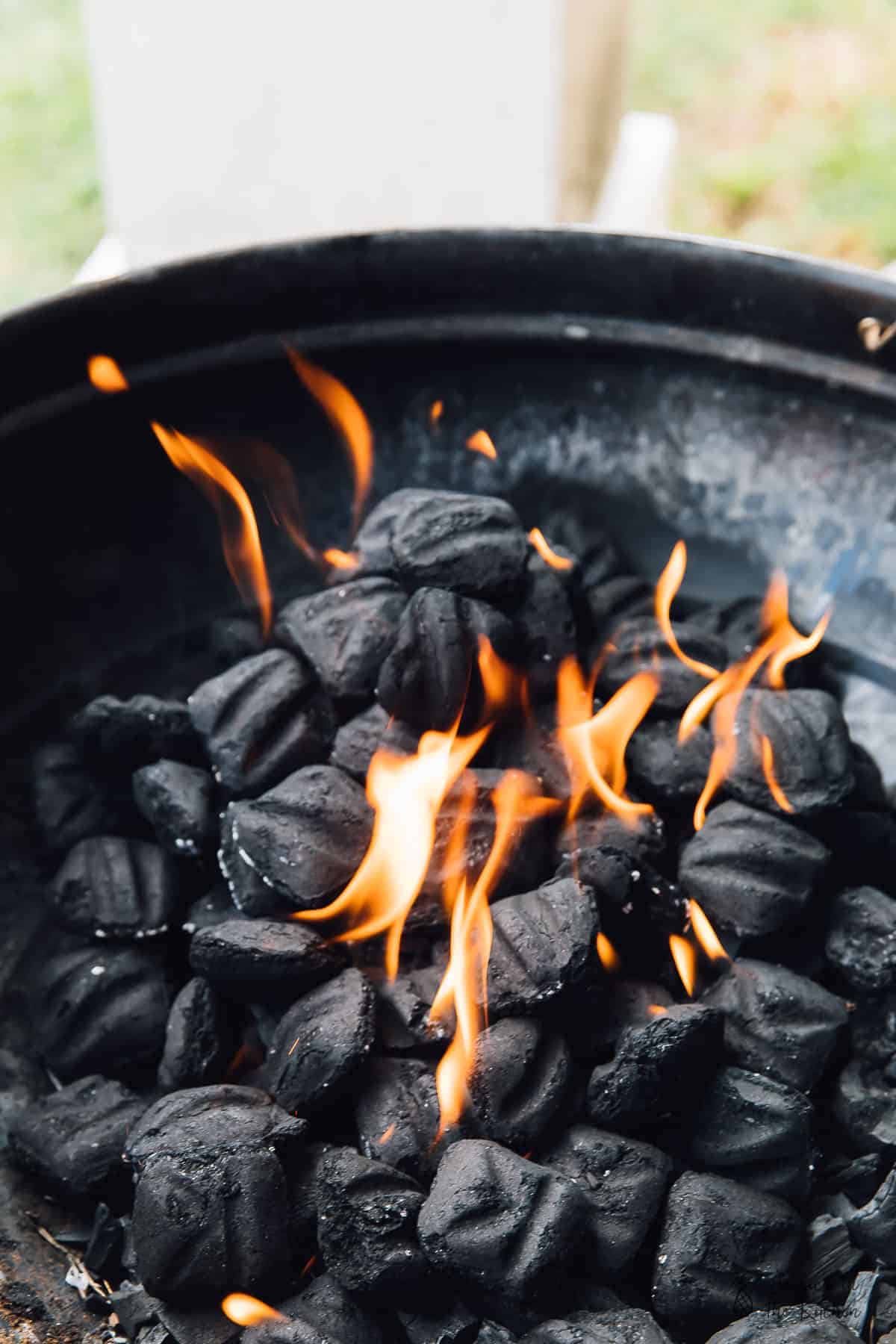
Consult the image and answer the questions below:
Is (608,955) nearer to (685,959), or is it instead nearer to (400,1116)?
(685,959)

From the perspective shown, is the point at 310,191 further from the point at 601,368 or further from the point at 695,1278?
the point at 695,1278

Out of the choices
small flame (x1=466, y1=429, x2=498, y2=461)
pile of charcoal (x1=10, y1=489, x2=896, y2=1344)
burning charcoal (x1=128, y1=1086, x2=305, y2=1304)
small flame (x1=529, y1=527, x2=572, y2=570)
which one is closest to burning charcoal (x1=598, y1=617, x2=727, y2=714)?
pile of charcoal (x1=10, y1=489, x2=896, y2=1344)

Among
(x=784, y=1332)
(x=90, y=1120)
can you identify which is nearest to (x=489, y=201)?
(x=90, y=1120)

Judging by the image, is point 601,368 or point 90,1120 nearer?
point 90,1120

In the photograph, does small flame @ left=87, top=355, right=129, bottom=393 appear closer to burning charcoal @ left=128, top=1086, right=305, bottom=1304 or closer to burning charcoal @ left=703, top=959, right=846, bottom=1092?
burning charcoal @ left=128, top=1086, right=305, bottom=1304

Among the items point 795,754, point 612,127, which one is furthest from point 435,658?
point 612,127

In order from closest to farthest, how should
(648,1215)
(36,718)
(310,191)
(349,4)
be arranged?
(648,1215)
(36,718)
(349,4)
(310,191)
